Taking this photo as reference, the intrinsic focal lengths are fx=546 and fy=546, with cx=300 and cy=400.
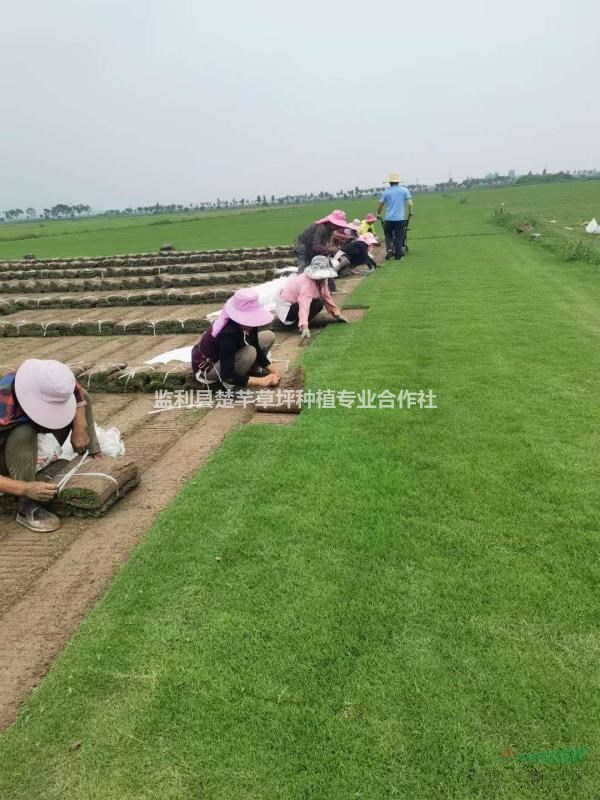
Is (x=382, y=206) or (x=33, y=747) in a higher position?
(x=382, y=206)

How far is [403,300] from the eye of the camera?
29.7ft

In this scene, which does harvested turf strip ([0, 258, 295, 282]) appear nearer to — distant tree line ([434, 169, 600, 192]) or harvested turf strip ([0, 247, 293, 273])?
harvested turf strip ([0, 247, 293, 273])

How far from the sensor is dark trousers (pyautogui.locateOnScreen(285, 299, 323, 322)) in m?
7.75

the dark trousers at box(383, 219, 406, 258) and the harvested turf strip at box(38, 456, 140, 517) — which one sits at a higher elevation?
the dark trousers at box(383, 219, 406, 258)

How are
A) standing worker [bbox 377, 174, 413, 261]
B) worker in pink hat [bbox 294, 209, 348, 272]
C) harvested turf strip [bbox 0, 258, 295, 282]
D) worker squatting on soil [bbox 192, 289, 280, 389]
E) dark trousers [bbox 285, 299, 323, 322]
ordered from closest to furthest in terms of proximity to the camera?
worker squatting on soil [bbox 192, 289, 280, 389] → dark trousers [bbox 285, 299, 323, 322] → worker in pink hat [bbox 294, 209, 348, 272] → standing worker [bbox 377, 174, 413, 261] → harvested turf strip [bbox 0, 258, 295, 282]

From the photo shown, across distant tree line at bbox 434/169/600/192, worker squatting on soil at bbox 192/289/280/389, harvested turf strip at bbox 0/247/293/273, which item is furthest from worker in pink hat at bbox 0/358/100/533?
distant tree line at bbox 434/169/600/192

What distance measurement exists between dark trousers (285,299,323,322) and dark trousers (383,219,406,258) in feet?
19.7

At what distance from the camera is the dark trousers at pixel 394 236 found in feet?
42.9

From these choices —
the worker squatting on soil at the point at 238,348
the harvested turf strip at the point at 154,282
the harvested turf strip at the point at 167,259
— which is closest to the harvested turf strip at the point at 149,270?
the harvested turf strip at the point at 167,259

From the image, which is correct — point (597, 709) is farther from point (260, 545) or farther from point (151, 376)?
point (151, 376)

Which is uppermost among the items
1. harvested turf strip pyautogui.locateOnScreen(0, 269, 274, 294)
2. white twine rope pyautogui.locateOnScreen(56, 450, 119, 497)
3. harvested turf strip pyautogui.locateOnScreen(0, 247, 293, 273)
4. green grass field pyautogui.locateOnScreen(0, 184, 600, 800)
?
harvested turf strip pyautogui.locateOnScreen(0, 247, 293, 273)

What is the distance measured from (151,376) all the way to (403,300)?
15.6 feet

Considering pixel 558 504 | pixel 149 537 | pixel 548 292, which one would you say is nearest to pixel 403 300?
pixel 548 292

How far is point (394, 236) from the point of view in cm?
1355
